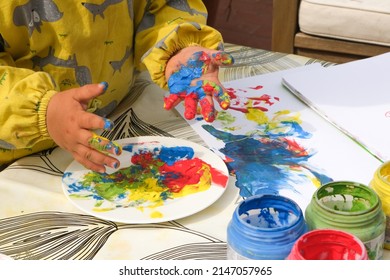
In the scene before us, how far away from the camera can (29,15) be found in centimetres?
95

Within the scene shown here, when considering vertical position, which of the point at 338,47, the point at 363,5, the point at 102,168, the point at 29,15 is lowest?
the point at 338,47

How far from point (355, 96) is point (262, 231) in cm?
49

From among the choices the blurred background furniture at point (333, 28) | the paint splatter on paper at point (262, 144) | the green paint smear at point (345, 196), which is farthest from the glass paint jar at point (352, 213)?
the blurred background furniture at point (333, 28)

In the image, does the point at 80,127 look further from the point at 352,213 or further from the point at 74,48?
the point at 352,213

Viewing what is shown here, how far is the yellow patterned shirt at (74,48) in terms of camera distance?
88 centimetres

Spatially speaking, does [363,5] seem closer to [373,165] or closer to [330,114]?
[330,114]

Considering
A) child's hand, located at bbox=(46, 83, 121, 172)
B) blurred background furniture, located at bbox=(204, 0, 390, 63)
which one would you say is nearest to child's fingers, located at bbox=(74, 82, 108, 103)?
child's hand, located at bbox=(46, 83, 121, 172)

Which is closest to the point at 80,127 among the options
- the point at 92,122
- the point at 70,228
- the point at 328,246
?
the point at 92,122

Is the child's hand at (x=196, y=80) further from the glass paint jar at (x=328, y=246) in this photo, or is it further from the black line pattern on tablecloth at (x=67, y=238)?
the glass paint jar at (x=328, y=246)

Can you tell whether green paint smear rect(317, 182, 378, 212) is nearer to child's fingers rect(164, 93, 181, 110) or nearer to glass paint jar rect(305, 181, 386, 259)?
glass paint jar rect(305, 181, 386, 259)

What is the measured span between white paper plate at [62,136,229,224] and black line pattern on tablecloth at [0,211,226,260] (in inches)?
0.5

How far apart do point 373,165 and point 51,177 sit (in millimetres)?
432

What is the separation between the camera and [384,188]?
2.34 ft

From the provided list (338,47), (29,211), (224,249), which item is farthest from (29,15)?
(338,47)
